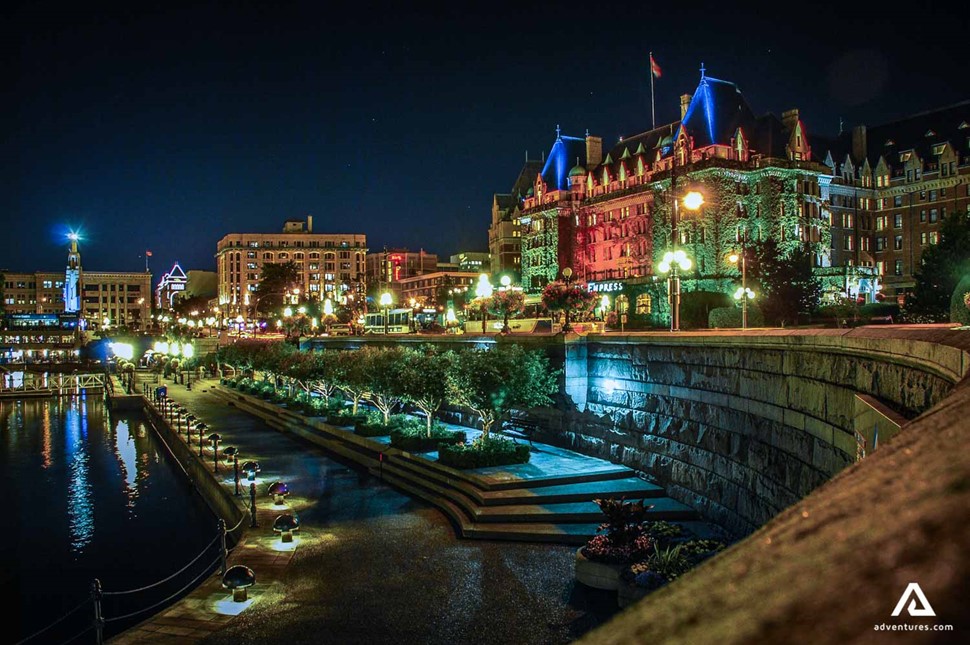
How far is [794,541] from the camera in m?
1.59

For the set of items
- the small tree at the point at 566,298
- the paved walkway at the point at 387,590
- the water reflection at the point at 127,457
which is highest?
the small tree at the point at 566,298

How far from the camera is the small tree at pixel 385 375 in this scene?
114 feet

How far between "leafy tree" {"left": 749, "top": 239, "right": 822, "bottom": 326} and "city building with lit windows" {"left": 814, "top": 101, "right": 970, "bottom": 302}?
86.3 ft

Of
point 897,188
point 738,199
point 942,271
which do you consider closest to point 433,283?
point 738,199

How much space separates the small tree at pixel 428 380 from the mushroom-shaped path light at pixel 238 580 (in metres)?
16.8

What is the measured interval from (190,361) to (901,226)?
87376 millimetres

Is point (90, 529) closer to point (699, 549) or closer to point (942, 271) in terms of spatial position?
point (699, 549)

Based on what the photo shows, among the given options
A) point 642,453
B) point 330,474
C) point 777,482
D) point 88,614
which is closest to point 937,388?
point 777,482

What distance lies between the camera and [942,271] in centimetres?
4591

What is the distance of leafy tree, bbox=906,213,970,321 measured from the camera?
146 feet

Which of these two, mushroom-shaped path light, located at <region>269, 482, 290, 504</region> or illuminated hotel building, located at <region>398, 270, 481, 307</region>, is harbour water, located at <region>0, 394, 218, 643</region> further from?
illuminated hotel building, located at <region>398, 270, 481, 307</region>

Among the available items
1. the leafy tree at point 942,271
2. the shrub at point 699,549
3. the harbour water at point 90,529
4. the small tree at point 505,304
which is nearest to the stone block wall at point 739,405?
the shrub at point 699,549

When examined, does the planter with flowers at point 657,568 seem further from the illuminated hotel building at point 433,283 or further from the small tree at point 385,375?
the illuminated hotel building at point 433,283

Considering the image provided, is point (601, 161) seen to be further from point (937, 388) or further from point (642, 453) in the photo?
point (937, 388)
